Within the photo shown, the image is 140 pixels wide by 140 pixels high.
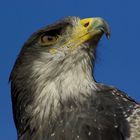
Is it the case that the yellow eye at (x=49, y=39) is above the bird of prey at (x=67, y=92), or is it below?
above

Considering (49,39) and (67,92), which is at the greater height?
(49,39)

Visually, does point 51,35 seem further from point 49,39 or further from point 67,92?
point 67,92

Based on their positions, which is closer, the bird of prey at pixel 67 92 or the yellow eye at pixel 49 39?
the bird of prey at pixel 67 92

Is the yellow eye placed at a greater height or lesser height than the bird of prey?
greater

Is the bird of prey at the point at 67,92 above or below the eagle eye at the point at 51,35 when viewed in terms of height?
below

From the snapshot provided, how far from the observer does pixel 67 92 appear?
14797mm

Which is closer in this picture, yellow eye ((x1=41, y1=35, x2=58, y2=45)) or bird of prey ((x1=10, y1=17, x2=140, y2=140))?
bird of prey ((x1=10, y1=17, x2=140, y2=140))

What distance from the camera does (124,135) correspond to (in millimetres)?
14039

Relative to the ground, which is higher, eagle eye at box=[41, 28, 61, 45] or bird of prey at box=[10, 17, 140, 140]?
eagle eye at box=[41, 28, 61, 45]

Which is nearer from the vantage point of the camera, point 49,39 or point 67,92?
point 67,92

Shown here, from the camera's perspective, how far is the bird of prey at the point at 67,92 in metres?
14.3

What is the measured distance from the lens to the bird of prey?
47.0 ft

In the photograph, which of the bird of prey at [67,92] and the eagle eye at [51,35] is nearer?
the bird of prey at [67,92]

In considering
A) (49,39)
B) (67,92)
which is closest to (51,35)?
(49,39)
